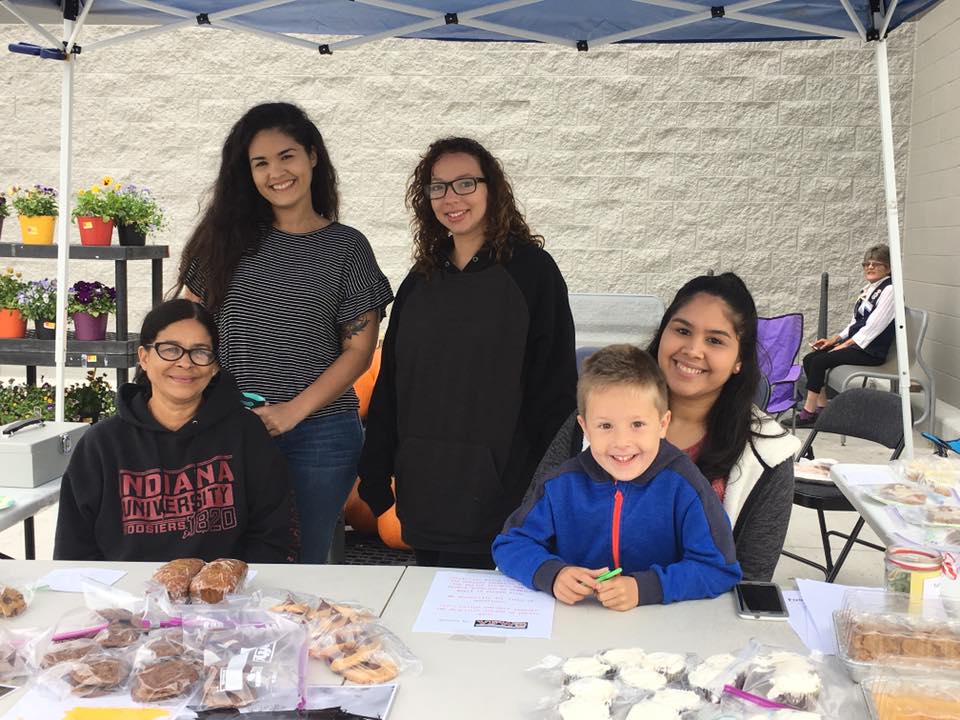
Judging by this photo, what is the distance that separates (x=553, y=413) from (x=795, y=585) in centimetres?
72

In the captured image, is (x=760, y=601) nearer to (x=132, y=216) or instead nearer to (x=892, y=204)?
(x=892, y=204)

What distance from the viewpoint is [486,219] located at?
2.43 metres

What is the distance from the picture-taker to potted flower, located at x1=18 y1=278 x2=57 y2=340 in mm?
4477

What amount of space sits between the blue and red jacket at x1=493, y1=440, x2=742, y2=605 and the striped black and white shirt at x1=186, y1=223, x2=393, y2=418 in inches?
32.1

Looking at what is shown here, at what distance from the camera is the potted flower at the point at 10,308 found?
448 cm

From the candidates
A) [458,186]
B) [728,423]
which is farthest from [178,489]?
[728,423]

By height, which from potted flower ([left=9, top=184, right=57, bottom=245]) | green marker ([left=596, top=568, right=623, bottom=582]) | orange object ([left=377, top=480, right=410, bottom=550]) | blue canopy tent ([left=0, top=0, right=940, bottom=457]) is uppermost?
blue canopy tent ([left=0, top=0, right=940, bottom=457])

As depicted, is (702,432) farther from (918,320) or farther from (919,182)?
(919,182)

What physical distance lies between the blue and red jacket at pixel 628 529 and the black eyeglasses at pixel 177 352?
2.69 feet

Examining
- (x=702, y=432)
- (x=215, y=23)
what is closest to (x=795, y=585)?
(x=702, y=432)

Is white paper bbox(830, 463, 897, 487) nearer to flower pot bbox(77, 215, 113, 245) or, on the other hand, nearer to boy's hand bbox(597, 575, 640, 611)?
A: boy's hand bbox(597, 575, 640, 611)

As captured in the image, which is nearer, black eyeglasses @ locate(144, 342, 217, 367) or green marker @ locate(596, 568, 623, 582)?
green marker @ locate(596, 568, 623, 582)

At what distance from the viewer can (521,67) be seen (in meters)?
7.57

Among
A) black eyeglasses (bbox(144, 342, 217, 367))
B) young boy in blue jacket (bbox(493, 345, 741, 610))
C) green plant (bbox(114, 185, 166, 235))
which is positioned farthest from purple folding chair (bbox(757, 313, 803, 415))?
black eyeglasses (bbox(144, 342, 217, 367))
